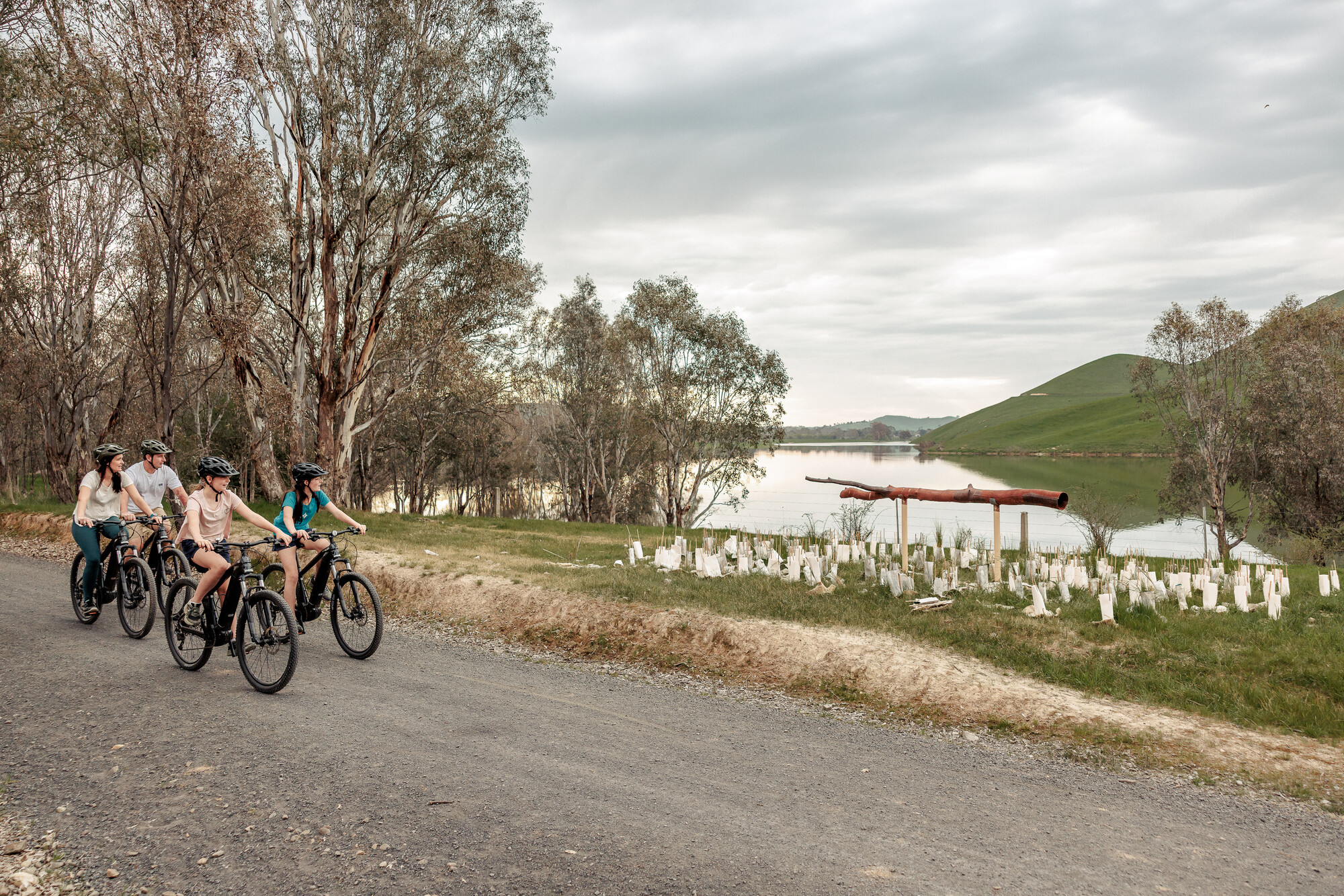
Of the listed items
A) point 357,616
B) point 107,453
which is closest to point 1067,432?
point 357,616

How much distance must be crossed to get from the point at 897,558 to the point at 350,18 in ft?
71.4

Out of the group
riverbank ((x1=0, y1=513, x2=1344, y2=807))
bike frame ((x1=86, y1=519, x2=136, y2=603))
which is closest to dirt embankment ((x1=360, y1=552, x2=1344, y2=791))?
riverbank ((x1=0, y1=513, x2=1344, y2=807))

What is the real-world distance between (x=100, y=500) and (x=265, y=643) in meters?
4.60

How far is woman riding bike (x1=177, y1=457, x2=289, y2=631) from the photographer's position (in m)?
7.37

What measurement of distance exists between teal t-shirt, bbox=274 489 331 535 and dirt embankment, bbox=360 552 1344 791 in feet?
10.9

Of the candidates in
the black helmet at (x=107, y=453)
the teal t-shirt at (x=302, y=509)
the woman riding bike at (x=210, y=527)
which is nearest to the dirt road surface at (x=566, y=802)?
the woman riding bike at (x=210, y=527)

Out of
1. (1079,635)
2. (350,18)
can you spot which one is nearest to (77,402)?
(350,18)

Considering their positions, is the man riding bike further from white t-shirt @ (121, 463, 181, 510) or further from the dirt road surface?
the dirt road surface

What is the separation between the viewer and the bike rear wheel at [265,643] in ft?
23.0

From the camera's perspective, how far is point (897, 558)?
1520 centimetres

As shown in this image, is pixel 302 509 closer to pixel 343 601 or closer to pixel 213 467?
pixel 213 467

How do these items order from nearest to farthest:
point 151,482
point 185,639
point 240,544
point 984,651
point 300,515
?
1. point 240,544
2. point 185,639
3. point 300,515
4. point 984,651
5. point 151,482

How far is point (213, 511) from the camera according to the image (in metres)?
7.96

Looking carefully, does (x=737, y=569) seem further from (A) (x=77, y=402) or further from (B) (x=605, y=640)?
(A) (x=77, y=402)
